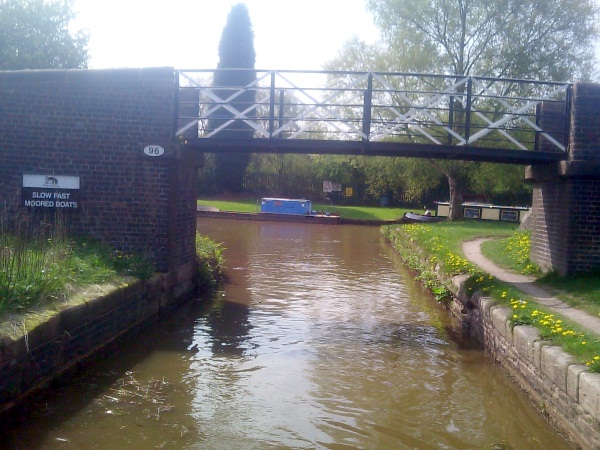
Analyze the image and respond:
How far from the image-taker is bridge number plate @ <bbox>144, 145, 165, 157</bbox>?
11375 mm

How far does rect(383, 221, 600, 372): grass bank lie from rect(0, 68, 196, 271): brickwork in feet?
18.0

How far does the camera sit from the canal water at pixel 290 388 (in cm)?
650

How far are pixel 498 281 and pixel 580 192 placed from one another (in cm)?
199

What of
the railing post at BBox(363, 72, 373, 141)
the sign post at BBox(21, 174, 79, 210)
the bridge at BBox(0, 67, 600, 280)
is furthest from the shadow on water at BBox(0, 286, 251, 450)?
the railing post at BBox(363, 72, 373, 141)

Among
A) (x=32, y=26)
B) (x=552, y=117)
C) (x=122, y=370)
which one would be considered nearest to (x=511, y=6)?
(x=552, y=117)

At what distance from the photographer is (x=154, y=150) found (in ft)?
37.3

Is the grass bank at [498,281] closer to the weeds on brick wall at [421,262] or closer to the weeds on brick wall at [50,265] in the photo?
the weeds on brick wall at [421,262]

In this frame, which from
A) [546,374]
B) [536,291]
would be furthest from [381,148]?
[546,374]

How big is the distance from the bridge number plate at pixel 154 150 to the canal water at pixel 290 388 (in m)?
2.71

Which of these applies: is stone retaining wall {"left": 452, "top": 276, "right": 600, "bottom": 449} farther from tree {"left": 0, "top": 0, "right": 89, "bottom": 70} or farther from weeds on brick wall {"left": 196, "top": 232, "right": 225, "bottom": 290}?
tree {"left": 0, "top": 0, "right": 89, "bottom": 70}

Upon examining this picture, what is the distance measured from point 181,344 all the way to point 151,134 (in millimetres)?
3701

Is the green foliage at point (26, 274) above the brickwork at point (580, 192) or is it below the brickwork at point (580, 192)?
below

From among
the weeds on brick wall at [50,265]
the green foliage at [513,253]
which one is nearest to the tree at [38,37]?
the weeds on brick wall at [50,265]

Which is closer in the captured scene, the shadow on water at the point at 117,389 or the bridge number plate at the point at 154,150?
the shadow on water at the point at 117,389
